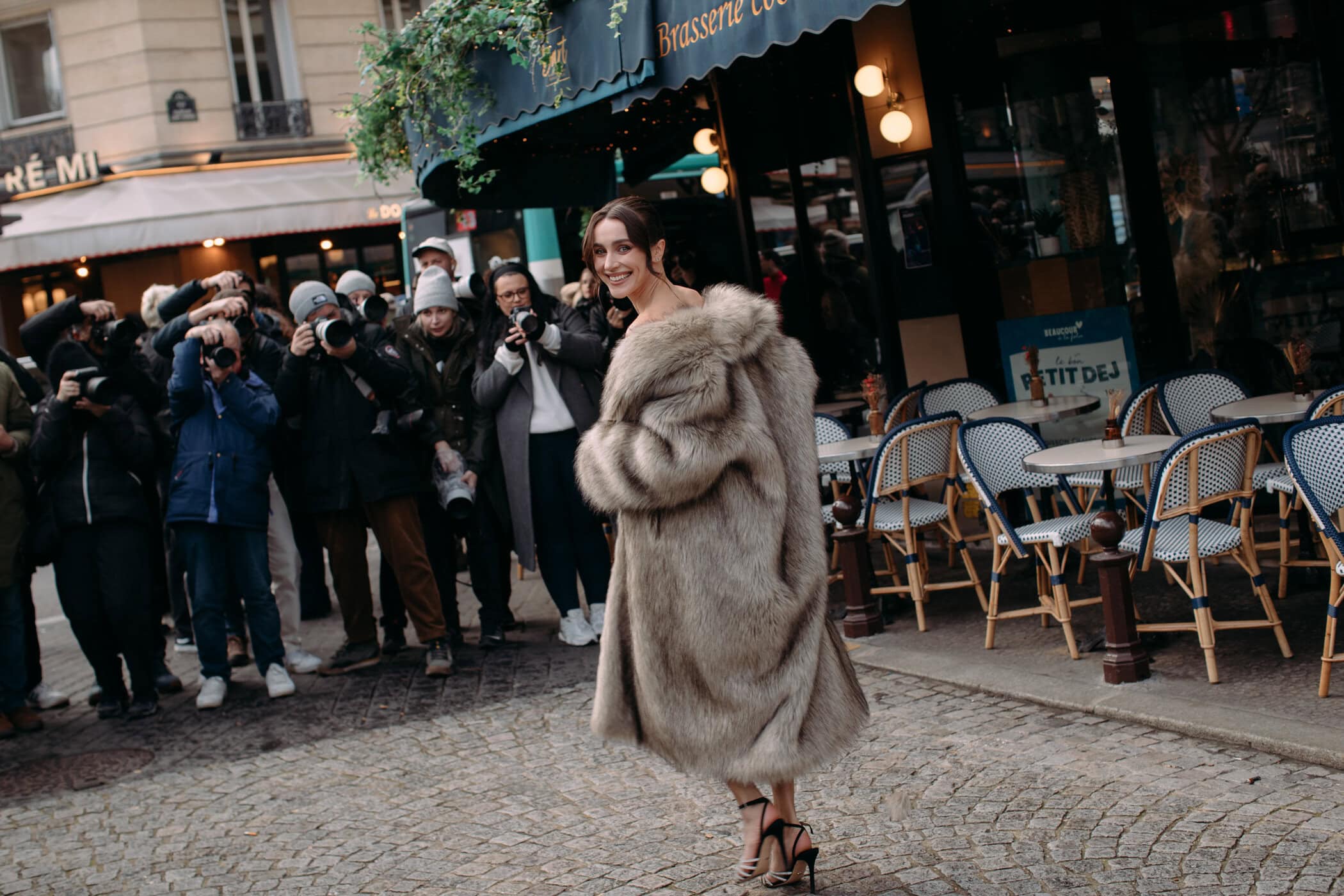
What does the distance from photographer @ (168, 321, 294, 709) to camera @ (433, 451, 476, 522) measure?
2.95ft

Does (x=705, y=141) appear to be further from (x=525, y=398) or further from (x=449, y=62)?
(x=525, y=398)

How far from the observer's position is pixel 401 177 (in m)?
21.4

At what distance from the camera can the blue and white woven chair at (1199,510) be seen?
5.29 m

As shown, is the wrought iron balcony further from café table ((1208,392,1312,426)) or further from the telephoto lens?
café table ((1208,392,1312,426))

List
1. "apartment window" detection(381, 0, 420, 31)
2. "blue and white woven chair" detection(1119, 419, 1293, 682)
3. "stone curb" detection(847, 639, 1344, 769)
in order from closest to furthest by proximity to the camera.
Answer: "stone curb" detection(847, 639, 1344, 769) → "blue and white woven chair" detection(1119, 419, 1293, 682) → "apartment window" detection(381, 0, 420, 31)

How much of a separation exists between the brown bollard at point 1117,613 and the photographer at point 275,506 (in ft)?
14.0

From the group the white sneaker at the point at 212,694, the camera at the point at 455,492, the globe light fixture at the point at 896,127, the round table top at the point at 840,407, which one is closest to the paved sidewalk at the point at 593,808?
the white sneaker at the point at 212,694

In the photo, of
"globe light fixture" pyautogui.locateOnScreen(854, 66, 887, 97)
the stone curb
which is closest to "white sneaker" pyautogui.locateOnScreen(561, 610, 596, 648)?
the stone curb

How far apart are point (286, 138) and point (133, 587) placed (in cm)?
1629

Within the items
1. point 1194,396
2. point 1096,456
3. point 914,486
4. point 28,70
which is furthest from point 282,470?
point 28,70

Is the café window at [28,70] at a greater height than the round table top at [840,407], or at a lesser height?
greater

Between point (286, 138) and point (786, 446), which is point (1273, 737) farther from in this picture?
point (286, 138)

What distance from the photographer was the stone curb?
4.43m

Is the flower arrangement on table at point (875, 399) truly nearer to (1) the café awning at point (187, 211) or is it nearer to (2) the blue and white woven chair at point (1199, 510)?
(2) the blue and white woven chair at point (1199, 510)
